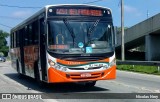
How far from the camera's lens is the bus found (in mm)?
13938

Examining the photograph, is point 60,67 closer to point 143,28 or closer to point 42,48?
point 42,48

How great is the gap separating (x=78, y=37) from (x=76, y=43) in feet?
0.78

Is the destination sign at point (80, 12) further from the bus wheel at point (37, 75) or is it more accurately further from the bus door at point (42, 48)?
the bus wheel at point (37, 75)

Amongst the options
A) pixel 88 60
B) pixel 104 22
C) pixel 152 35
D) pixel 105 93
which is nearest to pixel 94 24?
pixel 104 22

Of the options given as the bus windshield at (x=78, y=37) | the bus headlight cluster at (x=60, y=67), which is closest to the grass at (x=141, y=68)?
the bus windshield at (x=78, y=37)

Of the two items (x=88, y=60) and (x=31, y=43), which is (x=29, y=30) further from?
(x=88, y=60)

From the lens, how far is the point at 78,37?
556 inches

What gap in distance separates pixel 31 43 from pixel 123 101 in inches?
265

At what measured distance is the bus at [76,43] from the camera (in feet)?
45.7

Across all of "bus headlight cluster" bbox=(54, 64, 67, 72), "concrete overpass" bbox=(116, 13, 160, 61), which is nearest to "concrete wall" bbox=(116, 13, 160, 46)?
"concrete overpass" bbox=(116, 13, 160, 61)

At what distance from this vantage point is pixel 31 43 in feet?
56.3

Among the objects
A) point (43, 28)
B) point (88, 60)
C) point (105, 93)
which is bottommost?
point (105, 93)

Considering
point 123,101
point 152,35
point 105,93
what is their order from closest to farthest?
1. point 123,101
2. point 105,93
3. point 152,35

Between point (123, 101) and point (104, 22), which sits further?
point (104, 22)
